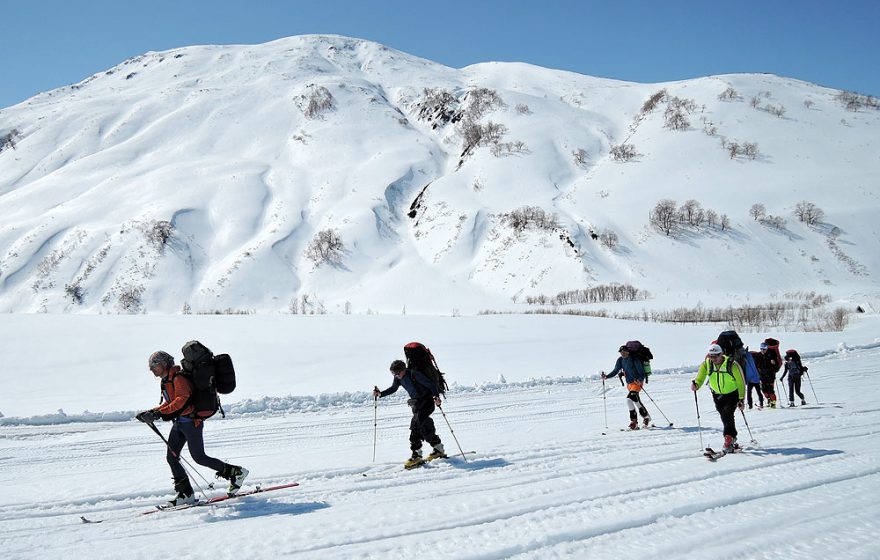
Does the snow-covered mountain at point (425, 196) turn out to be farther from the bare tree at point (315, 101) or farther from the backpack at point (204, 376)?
the backpack at point (204, 376)

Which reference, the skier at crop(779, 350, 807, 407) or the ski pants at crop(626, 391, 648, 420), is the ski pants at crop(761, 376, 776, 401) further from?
the ski pants at crop(626, 391, 648, 420)

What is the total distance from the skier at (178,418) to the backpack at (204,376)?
0.07m

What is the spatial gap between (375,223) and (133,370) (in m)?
51.8

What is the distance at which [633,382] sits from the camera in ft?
32.0

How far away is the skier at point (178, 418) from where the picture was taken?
561cm

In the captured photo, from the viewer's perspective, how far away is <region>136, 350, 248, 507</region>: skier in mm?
5609

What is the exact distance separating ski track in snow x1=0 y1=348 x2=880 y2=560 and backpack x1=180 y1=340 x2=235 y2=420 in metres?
1.21

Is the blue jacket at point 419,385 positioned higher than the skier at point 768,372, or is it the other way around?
the blue jacket at point 419,385

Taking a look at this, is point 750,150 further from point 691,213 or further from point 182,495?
point 182,495

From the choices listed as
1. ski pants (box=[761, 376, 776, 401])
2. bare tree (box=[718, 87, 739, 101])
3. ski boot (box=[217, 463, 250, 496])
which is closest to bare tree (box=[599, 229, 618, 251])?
ski pants (box=[761, 376, 776, 401])

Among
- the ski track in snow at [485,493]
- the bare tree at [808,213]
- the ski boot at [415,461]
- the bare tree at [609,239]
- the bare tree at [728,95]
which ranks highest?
the bare tree at [728,95]

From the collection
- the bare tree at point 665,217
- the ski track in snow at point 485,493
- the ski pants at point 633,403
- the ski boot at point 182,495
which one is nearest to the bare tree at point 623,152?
the bare tree at point 665,217

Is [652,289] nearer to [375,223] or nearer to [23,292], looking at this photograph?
[375,223]

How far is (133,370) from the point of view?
1565 centimetres
